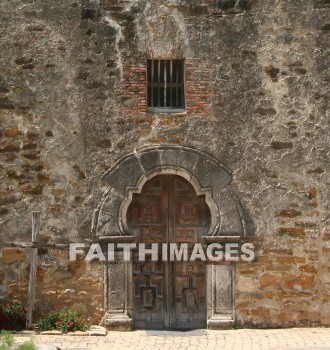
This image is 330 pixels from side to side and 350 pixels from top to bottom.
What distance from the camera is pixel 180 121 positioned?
372 inches

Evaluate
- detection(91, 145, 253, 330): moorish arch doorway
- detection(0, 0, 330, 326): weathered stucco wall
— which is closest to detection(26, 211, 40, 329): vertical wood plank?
detection(0, 0, 330, 326): weathered stucco wall

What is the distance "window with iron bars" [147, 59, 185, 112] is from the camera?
960cm

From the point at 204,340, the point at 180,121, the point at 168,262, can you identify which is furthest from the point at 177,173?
the point at 204,340

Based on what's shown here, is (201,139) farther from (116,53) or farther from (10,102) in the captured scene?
(10,102)

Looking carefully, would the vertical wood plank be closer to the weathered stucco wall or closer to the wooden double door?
the weathered stucco wall

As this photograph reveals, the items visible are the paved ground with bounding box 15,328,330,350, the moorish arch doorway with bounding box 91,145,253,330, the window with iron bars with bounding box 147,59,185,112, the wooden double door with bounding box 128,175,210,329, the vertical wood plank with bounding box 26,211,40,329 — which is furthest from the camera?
the window with iron bars with bounding box 147,59,185,112

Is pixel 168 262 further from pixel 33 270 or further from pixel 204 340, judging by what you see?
pixel 33 270

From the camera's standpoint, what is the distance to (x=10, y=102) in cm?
943

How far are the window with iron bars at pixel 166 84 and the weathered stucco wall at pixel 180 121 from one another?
18 centimetres

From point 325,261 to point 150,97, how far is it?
11.5 feet

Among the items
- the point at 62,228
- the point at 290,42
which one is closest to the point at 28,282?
the point at 62,228

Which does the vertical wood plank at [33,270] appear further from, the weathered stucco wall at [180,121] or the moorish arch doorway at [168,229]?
the moorish arch doorway at [168,229]

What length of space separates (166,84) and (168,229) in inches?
84.2

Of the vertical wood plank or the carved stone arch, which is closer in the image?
the vertical wood plank
